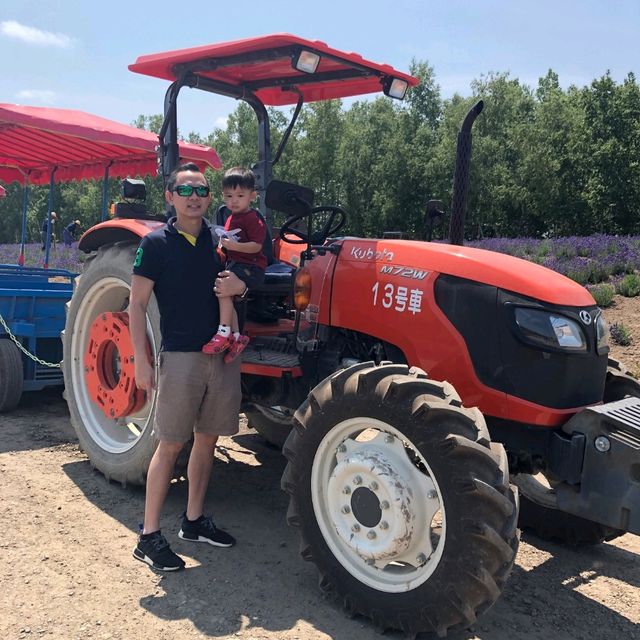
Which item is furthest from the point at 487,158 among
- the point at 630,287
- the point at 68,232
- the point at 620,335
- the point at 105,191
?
the point at 105,191

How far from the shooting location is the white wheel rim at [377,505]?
2.67m

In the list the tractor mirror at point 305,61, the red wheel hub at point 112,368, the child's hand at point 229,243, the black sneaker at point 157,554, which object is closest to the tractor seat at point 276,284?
the child's hand at point 229,243

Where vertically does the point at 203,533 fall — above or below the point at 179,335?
below

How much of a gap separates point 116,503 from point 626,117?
33681 millimetres

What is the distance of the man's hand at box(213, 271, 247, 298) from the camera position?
323cm

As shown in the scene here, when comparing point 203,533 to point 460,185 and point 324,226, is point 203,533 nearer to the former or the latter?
point 324,226

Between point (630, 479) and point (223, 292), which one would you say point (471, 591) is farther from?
point (223, 292)

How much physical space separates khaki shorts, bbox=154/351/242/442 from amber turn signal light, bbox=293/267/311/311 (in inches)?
18.4

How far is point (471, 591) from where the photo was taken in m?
2.44

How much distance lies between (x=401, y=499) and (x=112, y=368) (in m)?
2.38

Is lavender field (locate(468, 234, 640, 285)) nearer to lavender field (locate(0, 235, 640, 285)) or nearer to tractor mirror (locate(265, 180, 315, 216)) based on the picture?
lavender field (locate(0, 235, 640, 285))

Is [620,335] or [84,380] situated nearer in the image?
[84,380]

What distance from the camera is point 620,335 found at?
27.0ft

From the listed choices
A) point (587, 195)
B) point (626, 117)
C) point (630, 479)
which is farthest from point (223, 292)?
point (626, 117)
